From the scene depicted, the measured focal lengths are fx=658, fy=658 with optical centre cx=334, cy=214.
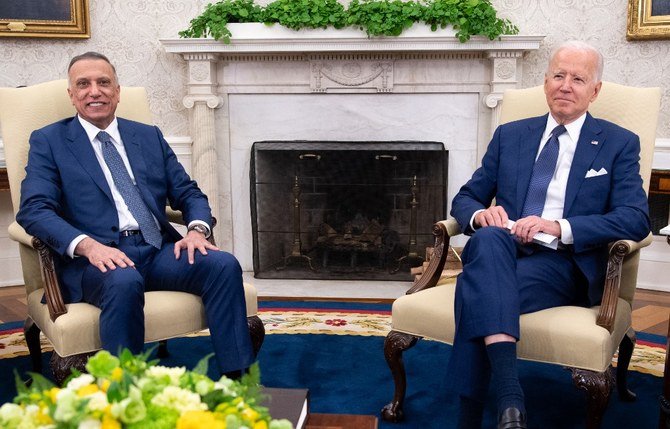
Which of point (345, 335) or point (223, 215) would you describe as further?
point (223, 215)

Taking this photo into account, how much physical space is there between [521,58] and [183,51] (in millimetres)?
2100

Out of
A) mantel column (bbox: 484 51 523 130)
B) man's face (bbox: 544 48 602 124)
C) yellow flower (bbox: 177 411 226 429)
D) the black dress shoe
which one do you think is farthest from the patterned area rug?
yellow flower (bbox: 177 411 226 429)

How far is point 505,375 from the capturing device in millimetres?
1781

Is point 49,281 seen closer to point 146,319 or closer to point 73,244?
point 73,244

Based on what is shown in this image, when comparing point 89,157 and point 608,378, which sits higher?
point 89,157

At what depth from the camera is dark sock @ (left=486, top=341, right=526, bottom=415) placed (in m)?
1.73

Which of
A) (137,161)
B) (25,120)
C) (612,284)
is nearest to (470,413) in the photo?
(612,284)

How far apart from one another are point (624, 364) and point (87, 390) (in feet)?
6.90

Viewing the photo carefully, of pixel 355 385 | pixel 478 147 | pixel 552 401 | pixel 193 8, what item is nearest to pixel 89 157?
pixel 355 385

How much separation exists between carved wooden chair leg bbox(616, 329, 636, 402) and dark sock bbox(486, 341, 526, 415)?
78 cm

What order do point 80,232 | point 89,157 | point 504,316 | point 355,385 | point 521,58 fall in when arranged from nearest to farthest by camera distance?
point 504,316
point 80,232
point 89,157
point 355,385
point 521,58

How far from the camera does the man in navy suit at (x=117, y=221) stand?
2.08m

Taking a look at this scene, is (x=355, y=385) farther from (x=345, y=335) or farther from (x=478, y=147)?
(x=478, y=147)

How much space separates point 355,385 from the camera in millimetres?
2582
